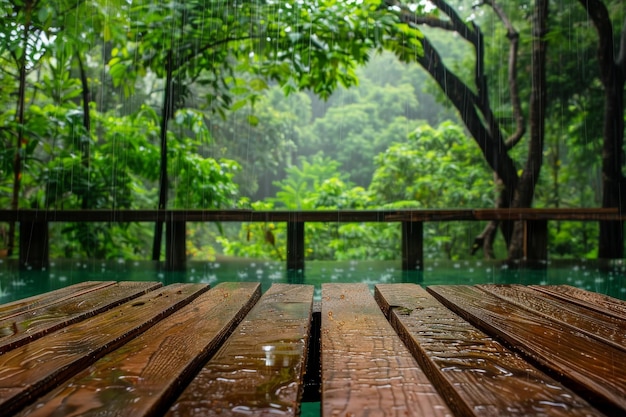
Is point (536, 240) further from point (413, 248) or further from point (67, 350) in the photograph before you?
point (67, 350)

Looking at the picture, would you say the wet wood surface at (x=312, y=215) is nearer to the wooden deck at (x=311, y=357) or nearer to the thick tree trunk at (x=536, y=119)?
the thick tree trunk at (x=536, y=119)

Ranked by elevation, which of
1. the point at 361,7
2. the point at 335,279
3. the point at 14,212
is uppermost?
the point at 361,7

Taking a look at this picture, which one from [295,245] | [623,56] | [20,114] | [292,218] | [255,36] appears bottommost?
[295,245]

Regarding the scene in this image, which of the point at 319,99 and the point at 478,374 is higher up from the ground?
Result: the point at 319,99

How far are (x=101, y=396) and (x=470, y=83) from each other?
1024 centimetres

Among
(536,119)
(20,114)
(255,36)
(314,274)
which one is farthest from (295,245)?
(536,119)

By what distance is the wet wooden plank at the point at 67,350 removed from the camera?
816mm

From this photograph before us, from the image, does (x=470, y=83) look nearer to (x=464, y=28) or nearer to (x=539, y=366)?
(x=464, y=28)

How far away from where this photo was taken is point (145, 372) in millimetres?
906

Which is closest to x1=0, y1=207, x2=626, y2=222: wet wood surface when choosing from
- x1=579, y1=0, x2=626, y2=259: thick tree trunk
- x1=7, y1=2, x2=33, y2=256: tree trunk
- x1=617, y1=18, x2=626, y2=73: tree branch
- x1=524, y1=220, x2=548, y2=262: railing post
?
x1=524, y1=220, x2=548, y2=262: railing post

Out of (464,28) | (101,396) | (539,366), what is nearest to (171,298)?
(101,396)

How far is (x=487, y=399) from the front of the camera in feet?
2.57

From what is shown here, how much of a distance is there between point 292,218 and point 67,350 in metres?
3.53

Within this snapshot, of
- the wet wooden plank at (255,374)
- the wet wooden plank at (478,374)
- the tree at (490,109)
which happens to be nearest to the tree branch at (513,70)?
the tree at (490,109)
